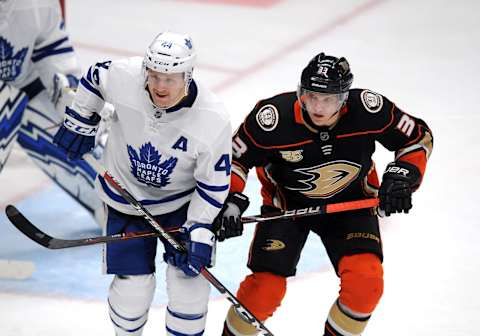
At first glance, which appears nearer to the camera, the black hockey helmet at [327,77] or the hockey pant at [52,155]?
the black hockey helmet at [327,77]

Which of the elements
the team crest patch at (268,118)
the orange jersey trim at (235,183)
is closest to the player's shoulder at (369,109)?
the team crest patch at (268,118)

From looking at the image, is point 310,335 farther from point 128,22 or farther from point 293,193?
point 128,22

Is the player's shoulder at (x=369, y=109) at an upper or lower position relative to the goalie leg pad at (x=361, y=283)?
upper

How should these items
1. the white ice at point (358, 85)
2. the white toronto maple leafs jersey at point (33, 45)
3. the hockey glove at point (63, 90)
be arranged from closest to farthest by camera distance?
the white ice at point (358, 85)
the white toronto maple leafs jersey at point (33, 45)
the hockey glove at point (63, 90)

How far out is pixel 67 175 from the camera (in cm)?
452

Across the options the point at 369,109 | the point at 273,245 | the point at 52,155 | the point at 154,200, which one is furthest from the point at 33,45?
the point at 369,109

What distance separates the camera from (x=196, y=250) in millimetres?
3166

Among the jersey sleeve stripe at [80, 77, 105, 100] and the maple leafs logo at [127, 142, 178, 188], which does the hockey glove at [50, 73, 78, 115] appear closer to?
the jersey sleeve stripe at [80, 77, 105, 100]

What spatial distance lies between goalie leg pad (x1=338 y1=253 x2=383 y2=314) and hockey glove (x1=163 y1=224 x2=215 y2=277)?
404 mm

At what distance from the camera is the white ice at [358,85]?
3.95 meters

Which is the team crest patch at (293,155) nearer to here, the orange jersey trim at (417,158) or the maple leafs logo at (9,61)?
the orange jersey trim at (417,158)

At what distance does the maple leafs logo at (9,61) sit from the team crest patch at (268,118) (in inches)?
50.4

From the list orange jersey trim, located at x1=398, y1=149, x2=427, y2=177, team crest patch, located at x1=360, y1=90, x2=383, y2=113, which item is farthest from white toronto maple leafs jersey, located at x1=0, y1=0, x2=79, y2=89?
orange jersey trim, located at x1=398, y1=149, x2=427, y2=177

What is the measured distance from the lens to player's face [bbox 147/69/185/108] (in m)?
3.04
